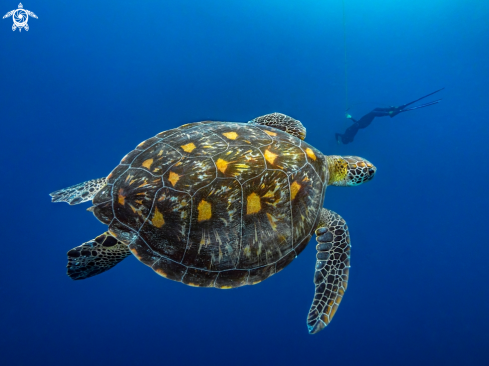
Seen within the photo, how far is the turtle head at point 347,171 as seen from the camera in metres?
2.01

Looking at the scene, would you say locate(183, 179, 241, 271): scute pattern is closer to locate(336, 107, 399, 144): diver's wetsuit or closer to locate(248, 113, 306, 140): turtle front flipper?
locate(248, 113, 306, 140): turtle front flipper

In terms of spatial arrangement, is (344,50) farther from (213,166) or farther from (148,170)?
(148,170)

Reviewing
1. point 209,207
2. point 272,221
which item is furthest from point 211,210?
point 272,221

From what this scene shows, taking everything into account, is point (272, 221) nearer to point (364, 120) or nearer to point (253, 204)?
point (253, 204)

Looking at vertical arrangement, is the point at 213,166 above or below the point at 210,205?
above

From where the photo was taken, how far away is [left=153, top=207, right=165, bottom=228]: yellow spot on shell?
1314 mm

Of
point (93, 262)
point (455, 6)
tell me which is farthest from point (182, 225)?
point (455, 6)

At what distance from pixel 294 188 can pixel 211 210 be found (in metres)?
0.53

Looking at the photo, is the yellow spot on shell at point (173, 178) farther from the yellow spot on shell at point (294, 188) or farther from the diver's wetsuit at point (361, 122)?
the diver's wetsuit at point (361, 122)

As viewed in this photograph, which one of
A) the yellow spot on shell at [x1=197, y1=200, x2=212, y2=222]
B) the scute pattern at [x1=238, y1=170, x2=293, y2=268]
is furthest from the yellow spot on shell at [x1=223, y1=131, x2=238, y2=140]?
the yellow spot on shell at [x1=197, y1=200, x2=212, y2=222]

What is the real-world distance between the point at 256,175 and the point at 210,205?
31 centimetres

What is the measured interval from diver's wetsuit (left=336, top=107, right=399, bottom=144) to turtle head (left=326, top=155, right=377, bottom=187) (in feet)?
1.68

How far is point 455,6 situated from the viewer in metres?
2.75

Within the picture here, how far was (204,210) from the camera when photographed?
4.32ft
